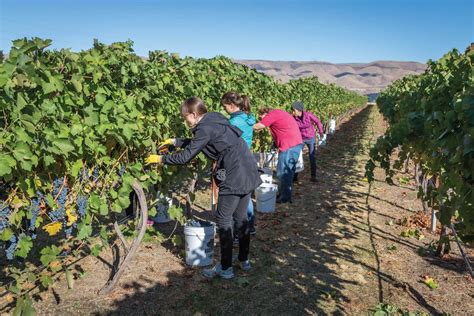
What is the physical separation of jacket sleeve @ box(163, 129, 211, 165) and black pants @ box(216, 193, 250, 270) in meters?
0.56

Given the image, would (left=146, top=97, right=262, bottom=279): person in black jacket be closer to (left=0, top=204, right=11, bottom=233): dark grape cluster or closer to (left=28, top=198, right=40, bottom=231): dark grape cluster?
(left=28, top=198, right=40, bottom=231): dark grape cluster

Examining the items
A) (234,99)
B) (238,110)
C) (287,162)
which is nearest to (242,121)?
(238,110)

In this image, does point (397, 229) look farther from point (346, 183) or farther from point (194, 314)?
point (194, 314)

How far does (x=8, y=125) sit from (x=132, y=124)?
3.26 feet

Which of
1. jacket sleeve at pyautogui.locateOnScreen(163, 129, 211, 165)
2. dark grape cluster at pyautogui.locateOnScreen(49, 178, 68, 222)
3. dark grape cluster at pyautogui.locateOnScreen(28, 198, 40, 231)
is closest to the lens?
dark grape cluster at pyautogui.locateOnScreen(28, 198, 40, 231)

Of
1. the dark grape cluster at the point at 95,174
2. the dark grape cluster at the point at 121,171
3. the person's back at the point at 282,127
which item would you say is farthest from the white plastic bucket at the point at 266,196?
the dark grape cluster at the point at 95,174

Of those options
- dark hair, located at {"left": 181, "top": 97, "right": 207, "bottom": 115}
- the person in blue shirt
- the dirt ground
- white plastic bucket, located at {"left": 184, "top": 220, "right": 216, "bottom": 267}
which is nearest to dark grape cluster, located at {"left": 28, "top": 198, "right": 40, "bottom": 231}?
the dirt ground

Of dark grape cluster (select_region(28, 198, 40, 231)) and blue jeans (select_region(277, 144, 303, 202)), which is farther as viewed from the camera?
blue jeans (select_region(277, 144, 303, 202))

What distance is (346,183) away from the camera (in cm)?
930

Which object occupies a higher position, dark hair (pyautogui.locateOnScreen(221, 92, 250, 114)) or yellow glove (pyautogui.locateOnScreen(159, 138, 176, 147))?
dark hair (pyautogui.locateOnScreen(221, 92, 250, 114))

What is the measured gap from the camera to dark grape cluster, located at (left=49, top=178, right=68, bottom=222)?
3.50m

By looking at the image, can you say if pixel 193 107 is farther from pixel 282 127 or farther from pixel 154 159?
pixel 282 127

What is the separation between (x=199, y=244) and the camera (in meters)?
4.59

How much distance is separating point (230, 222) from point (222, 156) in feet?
2.23
